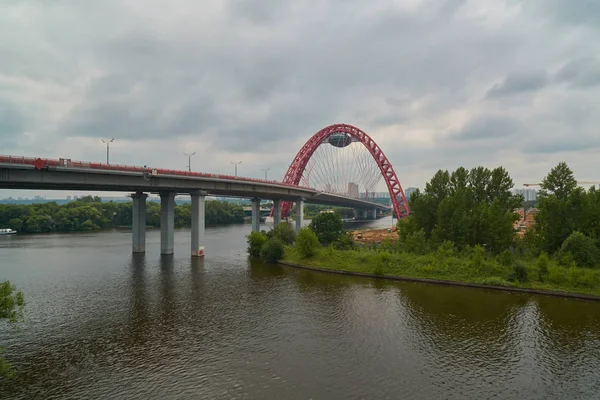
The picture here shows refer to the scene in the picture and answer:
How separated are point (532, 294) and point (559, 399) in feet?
52.5

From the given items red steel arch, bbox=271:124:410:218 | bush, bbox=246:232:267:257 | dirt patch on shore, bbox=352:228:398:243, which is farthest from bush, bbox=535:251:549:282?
red steel arch, bbox=271:124:410:218

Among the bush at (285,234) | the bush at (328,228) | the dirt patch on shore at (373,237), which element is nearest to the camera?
the bush at (328,228)

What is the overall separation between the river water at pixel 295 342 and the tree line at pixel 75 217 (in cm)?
6197

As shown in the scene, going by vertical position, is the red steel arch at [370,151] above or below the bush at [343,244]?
above

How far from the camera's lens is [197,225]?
45156 mm

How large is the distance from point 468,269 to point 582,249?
8.40m

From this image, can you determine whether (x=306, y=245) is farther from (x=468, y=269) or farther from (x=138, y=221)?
(x=138, y=221)

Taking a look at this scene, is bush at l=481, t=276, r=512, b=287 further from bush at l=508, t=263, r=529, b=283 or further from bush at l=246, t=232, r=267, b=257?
bush at l=246, t=232, r=267, b=257

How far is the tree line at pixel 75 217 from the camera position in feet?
264

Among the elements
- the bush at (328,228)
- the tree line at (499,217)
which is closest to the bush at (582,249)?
the tree line at (499,217)

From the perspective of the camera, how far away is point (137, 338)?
1809 cm

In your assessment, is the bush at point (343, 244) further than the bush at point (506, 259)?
Yes

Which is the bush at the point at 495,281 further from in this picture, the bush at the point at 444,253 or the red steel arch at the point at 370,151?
the red steel arch at the point at 370,151

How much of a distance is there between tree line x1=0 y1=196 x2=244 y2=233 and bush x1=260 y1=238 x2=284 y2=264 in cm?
6099
